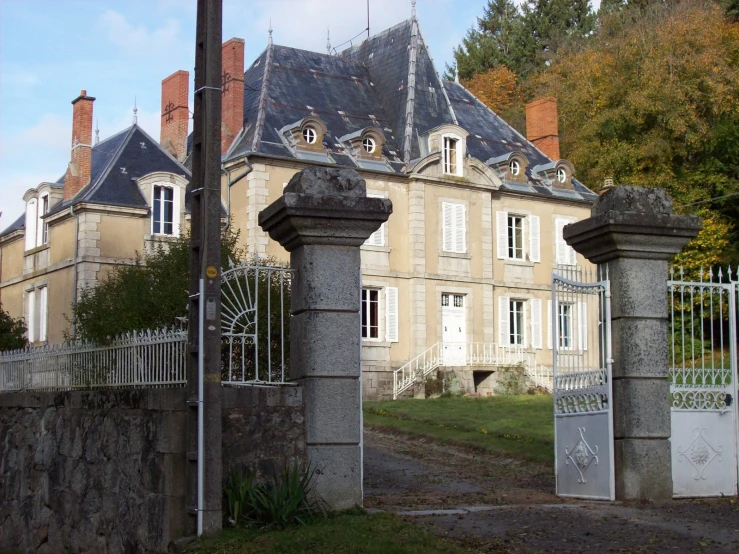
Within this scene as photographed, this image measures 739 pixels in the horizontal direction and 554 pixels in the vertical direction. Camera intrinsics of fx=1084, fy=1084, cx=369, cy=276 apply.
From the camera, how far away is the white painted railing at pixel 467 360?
30.6 m

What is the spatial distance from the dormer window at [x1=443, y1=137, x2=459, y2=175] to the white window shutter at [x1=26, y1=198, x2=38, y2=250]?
1229cm

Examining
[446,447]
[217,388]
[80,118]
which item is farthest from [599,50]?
[217,388]

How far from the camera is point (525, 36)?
54875 millimetres

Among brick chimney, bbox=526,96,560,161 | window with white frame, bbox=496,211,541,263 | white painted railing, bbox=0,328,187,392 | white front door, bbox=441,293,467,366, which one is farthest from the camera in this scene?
brick chimney, bbox=526,96,560,161

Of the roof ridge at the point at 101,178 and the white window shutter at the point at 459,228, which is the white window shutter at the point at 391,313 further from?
the roof ridge at the point at 101,178

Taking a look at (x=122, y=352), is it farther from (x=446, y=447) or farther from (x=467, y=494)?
(x=446, y=447)

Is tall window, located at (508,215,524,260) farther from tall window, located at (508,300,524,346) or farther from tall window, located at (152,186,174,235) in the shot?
tall window, located at (152,186,174,235)

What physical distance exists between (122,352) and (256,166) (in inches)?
753

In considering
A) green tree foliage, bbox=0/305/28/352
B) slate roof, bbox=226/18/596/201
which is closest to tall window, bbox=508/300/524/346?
slate roof, bbox=226/18/596/201

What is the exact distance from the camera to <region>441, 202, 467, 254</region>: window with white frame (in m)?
32.4

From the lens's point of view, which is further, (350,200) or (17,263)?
(17,263)

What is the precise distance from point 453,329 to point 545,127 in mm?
10149

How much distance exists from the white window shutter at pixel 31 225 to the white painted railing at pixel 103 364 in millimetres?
17693

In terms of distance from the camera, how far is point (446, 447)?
18.0m
